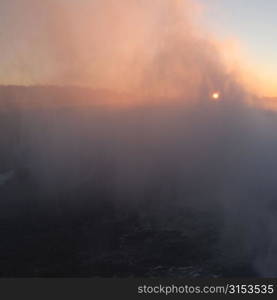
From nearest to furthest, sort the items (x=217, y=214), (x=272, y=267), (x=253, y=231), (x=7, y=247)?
(x=272, y=267) → (x=253, y=231) → (x=7, y=247) → (x=217, y=214)

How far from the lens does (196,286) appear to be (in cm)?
3419

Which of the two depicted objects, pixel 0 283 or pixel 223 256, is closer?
pixel 0 283

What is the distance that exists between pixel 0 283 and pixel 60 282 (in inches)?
241

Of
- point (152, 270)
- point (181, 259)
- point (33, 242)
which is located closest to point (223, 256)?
point (181, 259)

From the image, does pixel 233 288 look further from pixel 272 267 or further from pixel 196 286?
pixel 272 267

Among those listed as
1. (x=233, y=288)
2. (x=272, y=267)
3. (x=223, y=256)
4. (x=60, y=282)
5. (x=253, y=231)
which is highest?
(x=253, y=231)

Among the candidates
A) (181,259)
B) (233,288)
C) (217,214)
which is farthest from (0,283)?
(217,214)

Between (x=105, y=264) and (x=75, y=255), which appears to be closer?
(x=105, y=264)

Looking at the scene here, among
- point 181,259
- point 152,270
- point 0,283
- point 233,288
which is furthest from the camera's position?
point 181,259

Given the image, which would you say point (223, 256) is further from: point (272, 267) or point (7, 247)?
point (7, 247)

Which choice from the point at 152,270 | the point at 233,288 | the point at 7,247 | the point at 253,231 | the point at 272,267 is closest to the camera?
the point at 233,288

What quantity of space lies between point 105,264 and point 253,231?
220ft

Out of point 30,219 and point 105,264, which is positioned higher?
point 30,219

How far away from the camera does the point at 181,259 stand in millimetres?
137875
